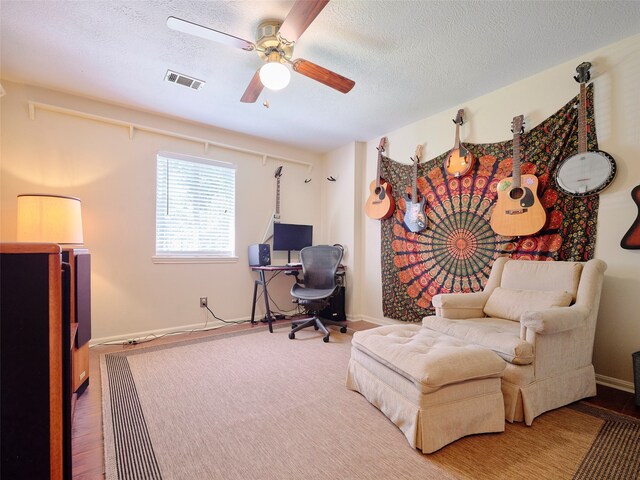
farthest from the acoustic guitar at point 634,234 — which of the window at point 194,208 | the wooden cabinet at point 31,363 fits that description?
the window at point 194,208

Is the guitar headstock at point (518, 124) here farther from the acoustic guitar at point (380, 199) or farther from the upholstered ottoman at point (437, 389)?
the upholstered ottoman at point (437, 389)

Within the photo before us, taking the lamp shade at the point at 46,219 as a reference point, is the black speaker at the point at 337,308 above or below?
below

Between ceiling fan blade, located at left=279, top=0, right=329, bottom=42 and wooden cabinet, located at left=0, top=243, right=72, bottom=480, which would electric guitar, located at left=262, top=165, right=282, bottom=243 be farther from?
wooden cabinet, located at left=0, top=243, right=72, bottom=480

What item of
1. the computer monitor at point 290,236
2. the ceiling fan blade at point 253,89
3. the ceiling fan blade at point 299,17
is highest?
the ceiling fan blade at point 299,17

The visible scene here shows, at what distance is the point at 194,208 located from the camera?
136 inches

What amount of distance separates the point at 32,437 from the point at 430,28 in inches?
107

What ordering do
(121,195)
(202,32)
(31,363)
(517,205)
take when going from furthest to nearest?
(121,195), (517,205), (202,32), (31,363)

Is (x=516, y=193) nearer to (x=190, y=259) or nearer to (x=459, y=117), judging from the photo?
A: (x=459, y=117)

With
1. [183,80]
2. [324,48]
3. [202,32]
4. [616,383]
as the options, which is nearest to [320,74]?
[324,48]

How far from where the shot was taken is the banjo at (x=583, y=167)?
2.06 meters

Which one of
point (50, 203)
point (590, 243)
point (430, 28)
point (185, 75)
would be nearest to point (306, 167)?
point (185, 75)

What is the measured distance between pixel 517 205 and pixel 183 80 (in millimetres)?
2982

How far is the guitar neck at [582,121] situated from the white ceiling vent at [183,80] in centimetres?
297

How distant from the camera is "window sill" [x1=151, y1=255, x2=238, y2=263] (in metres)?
3.21
